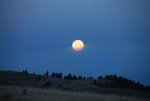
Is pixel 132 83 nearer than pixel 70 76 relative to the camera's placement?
Yes

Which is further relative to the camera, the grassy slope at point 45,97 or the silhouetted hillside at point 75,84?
the silhouetted hillside at point 75,84

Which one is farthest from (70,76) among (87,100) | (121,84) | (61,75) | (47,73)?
(87,100)

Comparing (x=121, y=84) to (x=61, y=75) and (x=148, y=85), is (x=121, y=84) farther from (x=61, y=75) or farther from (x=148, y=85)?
(x=61, y=75)

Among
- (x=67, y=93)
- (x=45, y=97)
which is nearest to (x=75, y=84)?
(x=67, y=93)

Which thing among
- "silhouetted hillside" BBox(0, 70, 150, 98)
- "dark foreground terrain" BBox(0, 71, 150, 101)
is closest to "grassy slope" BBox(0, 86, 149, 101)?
"dark foreground terrain" BBox(0, 71, 150, 101)

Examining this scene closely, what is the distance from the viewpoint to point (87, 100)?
13523 mm

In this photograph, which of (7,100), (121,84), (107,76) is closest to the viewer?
(7,100)

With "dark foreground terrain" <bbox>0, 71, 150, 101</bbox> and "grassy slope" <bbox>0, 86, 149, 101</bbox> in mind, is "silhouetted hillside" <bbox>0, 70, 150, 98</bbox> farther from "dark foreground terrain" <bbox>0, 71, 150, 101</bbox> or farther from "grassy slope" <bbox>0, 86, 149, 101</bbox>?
"grassy slope" <bbox>0, 86, 149, 101</bbox>

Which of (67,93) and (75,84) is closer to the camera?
(67,93)

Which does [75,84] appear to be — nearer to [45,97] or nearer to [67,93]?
[67,93]

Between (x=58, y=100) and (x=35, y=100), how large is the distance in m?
1.56

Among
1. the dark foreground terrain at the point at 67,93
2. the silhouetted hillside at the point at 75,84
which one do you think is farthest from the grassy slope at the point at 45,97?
the silhouetted hillside at the point at 75,84

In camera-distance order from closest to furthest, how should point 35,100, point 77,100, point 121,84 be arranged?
1. point 35,100
2. point 77,100
3. point 121,84

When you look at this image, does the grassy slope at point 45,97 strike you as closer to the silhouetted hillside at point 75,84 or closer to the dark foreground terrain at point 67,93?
the dark foreground terrain at point 67,93
